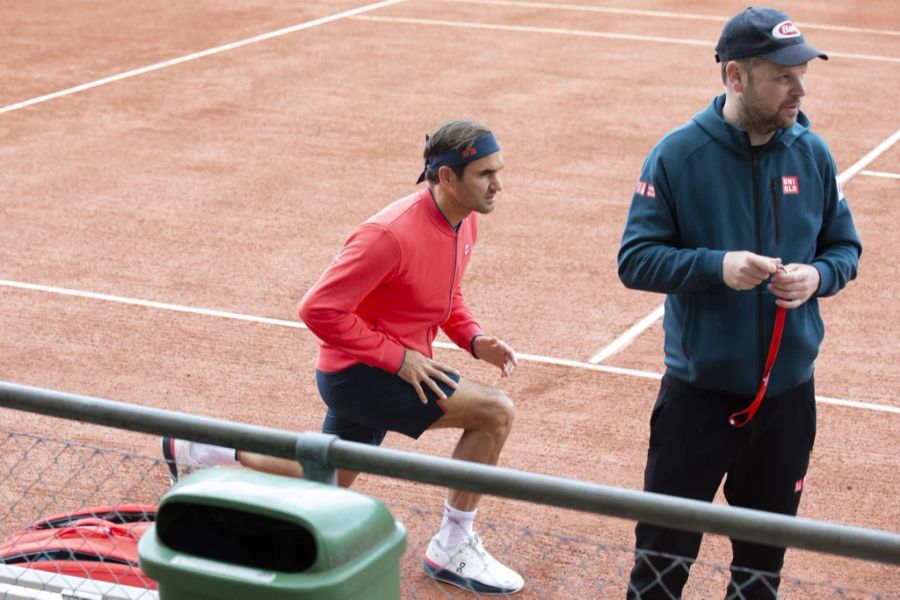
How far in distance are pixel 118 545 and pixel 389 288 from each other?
1499 mm

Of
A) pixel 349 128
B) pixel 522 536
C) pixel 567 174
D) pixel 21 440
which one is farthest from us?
pixel 349 128

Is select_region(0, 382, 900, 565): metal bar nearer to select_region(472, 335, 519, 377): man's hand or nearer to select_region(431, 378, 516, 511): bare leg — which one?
select_region(431, 378, 516, 511): bare leg

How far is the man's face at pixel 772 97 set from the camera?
4883mm

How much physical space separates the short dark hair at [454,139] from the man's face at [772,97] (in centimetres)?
134

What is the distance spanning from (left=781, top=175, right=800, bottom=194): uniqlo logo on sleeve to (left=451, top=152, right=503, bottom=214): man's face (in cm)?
137

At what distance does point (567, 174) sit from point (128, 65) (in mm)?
7134

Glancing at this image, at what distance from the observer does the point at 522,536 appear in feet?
22.7

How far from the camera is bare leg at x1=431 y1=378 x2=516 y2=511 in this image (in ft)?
19.9

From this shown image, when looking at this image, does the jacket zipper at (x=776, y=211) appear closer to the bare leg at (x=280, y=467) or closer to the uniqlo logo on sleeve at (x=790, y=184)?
the uniqlo logo on sleeve at (x=790, y=184)

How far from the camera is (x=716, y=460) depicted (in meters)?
5.02

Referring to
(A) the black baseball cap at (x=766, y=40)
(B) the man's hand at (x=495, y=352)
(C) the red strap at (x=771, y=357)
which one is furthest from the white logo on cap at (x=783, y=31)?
(B) the man's hand at (x=495, y=352)

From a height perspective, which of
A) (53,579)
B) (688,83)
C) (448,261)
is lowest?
(688,83)

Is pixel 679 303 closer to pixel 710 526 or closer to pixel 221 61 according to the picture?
pixel 710 526

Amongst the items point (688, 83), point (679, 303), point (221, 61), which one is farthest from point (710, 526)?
point (221, 61)
